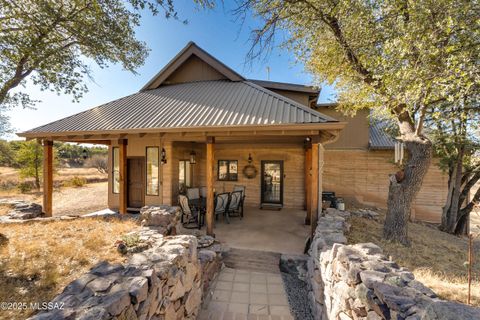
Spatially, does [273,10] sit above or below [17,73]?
above

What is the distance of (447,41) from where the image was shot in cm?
477

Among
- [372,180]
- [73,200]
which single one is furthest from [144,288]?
[73,200]

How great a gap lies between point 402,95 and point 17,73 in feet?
33.4

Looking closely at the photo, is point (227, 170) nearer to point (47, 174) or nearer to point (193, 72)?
point (193, 72)

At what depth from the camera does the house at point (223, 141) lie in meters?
5.66

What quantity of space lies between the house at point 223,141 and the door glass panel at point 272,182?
0.15 feet

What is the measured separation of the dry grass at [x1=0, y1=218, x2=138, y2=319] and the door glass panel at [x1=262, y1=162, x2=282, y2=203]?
5.79m

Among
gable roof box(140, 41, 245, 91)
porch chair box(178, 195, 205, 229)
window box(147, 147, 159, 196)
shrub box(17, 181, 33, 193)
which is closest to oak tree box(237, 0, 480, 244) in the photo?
gable roof box(140, 41, 245, 91)

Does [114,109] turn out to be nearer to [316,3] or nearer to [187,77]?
[187,77]

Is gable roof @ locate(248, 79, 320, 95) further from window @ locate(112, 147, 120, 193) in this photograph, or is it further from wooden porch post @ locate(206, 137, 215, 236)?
window @ locate(112, 147, 120, 193)

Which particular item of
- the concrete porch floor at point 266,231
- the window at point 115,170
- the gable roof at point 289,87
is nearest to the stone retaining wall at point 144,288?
the concrete porch floor at point 266,231

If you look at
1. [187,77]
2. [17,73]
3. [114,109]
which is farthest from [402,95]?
[17,73]

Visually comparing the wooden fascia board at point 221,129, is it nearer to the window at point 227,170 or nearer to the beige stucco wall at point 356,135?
the window at point 227,170

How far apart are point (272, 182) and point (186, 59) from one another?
7.00 meters
